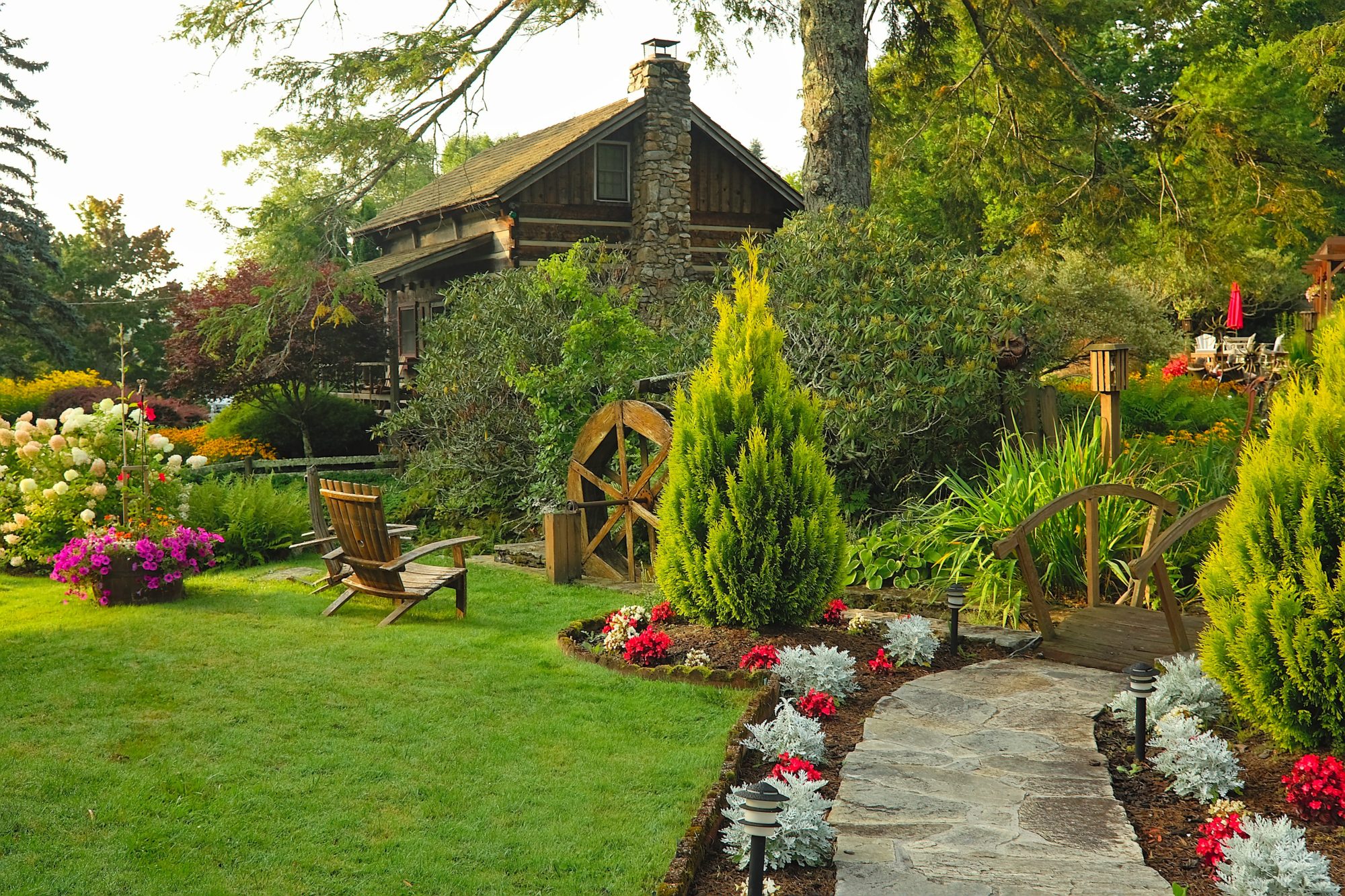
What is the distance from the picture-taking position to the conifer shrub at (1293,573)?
12.0 ft

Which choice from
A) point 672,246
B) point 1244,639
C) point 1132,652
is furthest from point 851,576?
point 672,246

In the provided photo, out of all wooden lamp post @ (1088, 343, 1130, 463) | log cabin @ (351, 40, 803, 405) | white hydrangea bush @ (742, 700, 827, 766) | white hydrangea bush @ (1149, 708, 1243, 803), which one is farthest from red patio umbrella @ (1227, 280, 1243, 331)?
white hydrangea bush @ (742, 700, 827, 766)

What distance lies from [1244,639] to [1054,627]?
82.8 inches

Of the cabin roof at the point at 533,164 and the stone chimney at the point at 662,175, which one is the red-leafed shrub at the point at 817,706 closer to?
the cabin roof at the point at 533,164

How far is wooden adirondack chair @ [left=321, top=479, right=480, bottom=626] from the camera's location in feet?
23.6

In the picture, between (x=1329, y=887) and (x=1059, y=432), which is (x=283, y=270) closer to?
(x=1059, y=432)

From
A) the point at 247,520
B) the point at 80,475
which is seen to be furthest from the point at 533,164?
the point at 80,475

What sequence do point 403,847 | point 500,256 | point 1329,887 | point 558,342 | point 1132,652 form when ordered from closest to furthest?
point 1329,887
point 403,847
point 1132,652
point 558,342
point 500,256

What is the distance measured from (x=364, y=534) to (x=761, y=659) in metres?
3.11

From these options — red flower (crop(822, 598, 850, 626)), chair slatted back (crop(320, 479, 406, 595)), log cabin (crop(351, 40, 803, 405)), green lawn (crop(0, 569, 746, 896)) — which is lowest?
green lawn (crop(0, 569, 746, 896))

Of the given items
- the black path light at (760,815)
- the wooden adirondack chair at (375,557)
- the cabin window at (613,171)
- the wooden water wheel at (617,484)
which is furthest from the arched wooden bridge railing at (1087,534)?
the cabin window at (613,171)

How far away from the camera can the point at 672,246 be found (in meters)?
19.1

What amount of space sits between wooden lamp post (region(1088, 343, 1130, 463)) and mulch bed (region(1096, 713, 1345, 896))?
336cm

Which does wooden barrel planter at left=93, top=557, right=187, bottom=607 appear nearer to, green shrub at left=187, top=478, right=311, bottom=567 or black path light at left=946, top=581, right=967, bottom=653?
green shrub at left=187, top=478, right=311, bottom=567
